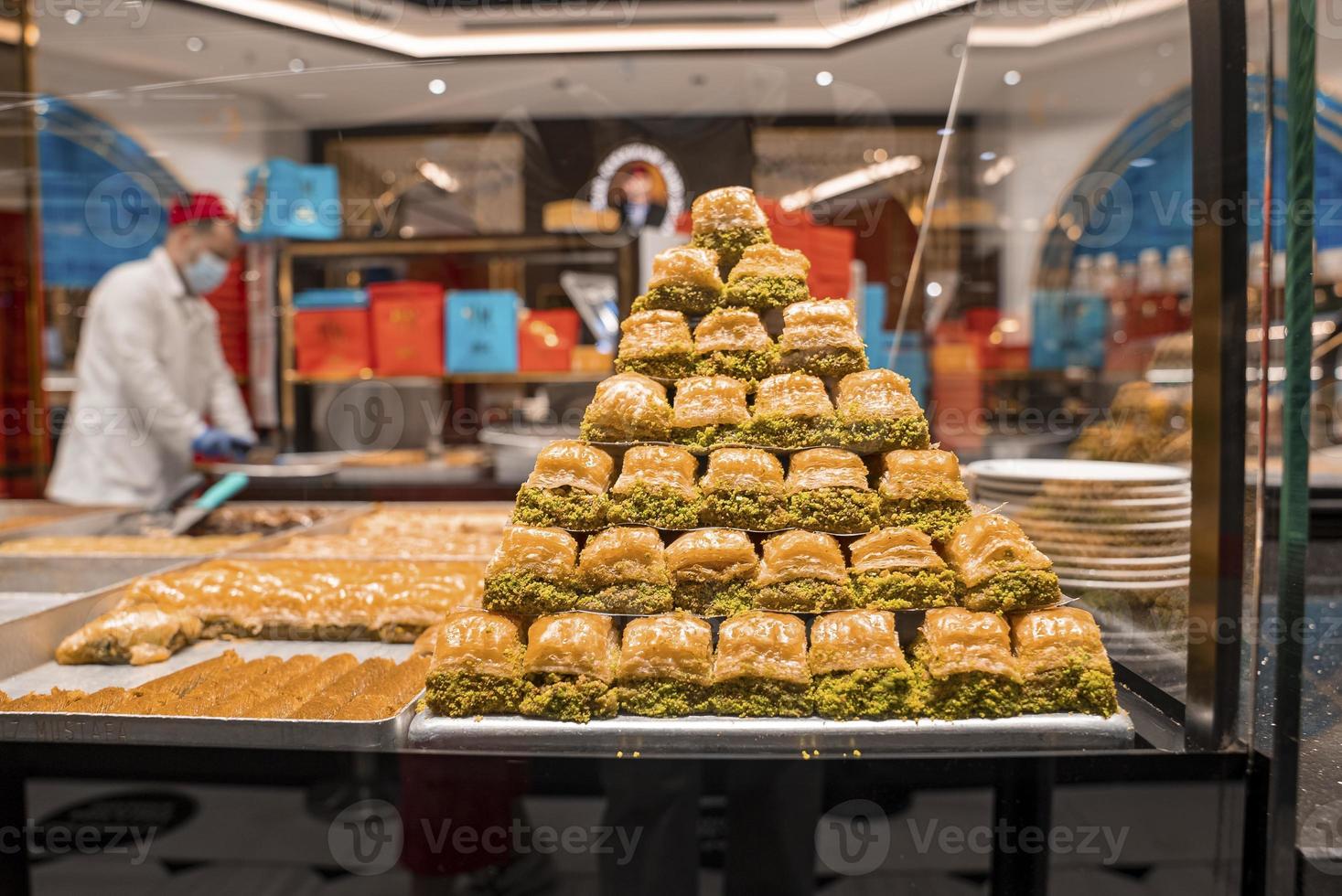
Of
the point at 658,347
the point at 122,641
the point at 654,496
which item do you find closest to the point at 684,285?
the point at 658,347

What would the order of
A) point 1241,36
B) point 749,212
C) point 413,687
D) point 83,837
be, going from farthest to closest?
point 749,212, point 413,687, point 83,837, point 1241,36

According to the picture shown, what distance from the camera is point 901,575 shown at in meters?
1.36

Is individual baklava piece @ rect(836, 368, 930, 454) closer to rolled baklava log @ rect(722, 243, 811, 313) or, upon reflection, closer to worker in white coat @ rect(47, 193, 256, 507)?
rolled baklava log @ rect(722, 243, 811, 313)

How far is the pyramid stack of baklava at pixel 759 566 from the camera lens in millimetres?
1286

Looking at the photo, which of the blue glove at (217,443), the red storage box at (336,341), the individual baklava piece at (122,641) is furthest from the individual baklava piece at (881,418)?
the red storage box at (336,341)

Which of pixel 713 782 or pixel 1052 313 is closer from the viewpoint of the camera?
pixel 713 782

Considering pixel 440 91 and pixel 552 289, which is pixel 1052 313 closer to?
pixel 552 289

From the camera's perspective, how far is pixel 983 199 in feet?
21.7

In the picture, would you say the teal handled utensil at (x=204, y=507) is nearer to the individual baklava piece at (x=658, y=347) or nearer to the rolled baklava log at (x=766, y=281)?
the individual baklava piece at (x=658, y=347)

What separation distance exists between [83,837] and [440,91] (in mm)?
4134

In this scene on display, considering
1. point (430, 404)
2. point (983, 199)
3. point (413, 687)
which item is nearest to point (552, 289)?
point (430, 404)

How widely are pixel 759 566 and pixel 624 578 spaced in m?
0.21

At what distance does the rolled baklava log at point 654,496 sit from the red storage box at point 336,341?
12.6ft

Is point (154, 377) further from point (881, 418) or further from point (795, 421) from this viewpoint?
point (881, 418)
